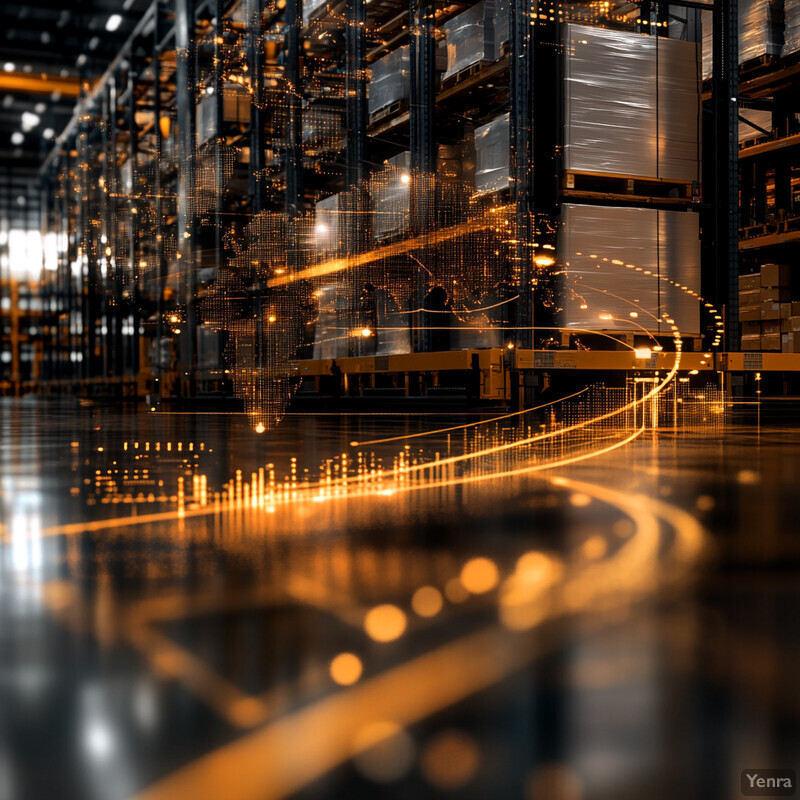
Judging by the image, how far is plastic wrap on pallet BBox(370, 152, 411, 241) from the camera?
357 inches

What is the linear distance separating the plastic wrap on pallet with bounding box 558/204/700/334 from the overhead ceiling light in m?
24.7

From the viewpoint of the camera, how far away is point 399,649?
4.82 feet

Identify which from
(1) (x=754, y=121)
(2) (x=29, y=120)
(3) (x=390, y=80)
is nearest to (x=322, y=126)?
(3) (x=390, y=80)

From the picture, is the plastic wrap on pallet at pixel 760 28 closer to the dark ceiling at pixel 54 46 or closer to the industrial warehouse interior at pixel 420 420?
the industrial warehouse interior at pixel 420 420

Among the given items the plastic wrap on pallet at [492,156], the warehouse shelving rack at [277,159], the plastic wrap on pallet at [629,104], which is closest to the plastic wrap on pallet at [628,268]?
the warehouse shelving rack at [277,159]

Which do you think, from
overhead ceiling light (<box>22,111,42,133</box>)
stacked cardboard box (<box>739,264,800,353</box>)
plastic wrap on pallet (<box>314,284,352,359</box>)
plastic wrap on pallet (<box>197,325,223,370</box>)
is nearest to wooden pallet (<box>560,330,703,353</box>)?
stacked cardboard box (<box>739,264,800,353</box>)

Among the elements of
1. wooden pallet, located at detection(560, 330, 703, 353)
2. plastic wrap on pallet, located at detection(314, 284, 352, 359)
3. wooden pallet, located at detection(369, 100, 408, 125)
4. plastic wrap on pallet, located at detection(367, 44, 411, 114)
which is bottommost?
wooden pallet, located at detection(560, 330, 703, 353)

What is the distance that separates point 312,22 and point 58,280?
56.5 ft

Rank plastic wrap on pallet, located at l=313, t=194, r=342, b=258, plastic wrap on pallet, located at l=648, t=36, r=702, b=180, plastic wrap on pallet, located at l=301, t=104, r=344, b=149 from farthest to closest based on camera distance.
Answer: plastic wrap on pallet, located at l=301, t=104, r=344, b=149
plastic wrap on pallet, located at l=313, t=194, r=342, b=258
plastic wrap on pallet, located at l=648, t=36, r=702, b=180

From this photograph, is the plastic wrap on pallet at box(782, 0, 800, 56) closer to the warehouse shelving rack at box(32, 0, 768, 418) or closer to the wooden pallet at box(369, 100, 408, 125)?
the warehouse shelving rack at box(32, 0, 768, 418)

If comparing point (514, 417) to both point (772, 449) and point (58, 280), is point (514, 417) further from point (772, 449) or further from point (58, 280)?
point (58, 280)

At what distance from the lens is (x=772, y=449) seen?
5547 millimetres

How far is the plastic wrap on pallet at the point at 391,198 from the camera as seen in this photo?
908 cm

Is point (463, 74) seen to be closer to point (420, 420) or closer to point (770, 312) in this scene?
point (420, 420)
